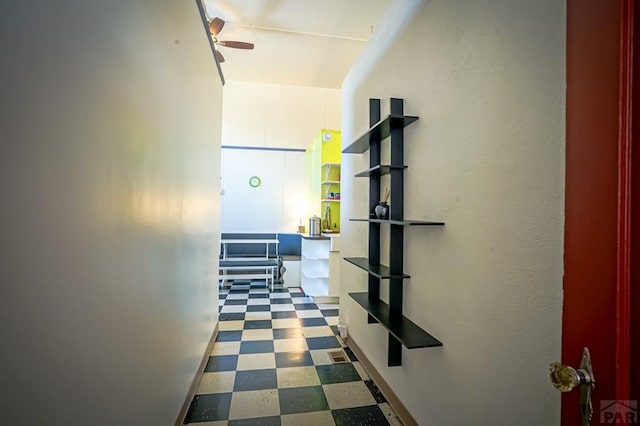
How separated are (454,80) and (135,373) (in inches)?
65.6

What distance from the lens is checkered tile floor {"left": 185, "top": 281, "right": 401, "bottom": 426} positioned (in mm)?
1714

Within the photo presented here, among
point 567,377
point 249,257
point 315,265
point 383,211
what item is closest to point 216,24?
point 383,211

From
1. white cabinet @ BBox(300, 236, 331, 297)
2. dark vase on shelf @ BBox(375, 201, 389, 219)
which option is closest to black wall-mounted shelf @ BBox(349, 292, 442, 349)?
dark vase on shelf @ BBox(375, 201, 389, 219)

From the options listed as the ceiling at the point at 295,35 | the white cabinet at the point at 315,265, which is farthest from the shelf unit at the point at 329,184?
the ceiling at the point at 295,35

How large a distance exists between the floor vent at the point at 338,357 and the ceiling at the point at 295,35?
3577 mm

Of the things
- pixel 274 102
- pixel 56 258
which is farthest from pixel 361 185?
pixel 274 102

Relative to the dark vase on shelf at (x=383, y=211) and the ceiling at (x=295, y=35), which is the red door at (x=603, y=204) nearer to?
the dark vase on shelf at (x=383, y=211)

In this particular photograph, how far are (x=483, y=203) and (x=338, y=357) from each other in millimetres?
1865

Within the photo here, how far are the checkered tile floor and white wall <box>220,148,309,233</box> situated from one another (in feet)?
7.87

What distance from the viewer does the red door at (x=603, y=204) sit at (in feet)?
1.48

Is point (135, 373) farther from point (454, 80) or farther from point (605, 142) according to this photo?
point (454, 80)

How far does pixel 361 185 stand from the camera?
241 centimetres

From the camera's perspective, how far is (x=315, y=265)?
4.46 meters

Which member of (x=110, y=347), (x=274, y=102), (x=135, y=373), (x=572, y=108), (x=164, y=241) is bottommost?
(x=135, y=373)
